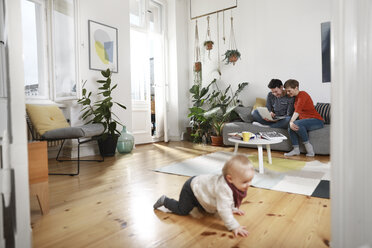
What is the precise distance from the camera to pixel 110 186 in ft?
6.49

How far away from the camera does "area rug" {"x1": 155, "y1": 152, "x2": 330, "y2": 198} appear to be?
1.85 m

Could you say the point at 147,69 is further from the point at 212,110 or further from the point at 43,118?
the point at 43,118

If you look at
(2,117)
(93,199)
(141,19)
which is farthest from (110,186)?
(141,19)

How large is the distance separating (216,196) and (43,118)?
216 centimetres

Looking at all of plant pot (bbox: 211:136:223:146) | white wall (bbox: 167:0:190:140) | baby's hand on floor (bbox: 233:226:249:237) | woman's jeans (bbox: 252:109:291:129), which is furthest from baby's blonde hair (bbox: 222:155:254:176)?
white wall (bbox: 167:0:190:140)

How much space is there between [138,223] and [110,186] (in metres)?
0.77

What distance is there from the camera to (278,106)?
359 cm

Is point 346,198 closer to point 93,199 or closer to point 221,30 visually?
point 93,199

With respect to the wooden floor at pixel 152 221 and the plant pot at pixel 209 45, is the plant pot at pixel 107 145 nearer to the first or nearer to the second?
the wooden floor at pixel 152 221

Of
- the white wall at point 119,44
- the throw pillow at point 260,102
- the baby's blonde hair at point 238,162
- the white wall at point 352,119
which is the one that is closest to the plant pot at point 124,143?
the white wall at point 119,44

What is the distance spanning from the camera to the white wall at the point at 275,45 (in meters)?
3.98

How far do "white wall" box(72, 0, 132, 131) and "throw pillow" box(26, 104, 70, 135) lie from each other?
52cm

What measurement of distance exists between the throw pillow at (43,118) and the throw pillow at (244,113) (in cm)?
255

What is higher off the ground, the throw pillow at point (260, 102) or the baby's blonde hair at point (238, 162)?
the throw pillow at point (260, 102)
